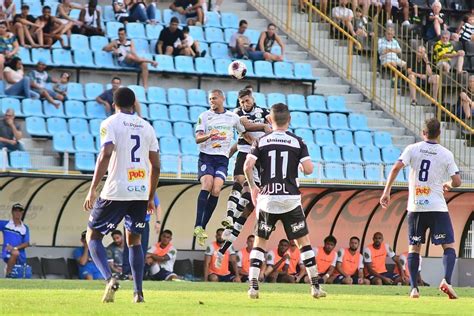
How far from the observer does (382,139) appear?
97.2ft

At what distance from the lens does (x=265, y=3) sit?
33.3 meters

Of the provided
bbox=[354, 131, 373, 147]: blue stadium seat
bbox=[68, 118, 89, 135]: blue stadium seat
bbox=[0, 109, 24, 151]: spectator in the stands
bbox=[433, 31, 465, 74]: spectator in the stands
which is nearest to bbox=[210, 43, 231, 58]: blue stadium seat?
bbox=[354, 131, 373, 147]: blue stadium seat

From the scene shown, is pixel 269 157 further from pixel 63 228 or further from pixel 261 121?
pixel 63 228

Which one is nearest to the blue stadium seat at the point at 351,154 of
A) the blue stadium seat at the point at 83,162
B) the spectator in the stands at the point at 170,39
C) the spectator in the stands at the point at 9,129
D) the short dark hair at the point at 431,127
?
the spectator in the stands at the point at 170,39

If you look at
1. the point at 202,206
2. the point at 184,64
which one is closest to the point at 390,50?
the point at 184,64

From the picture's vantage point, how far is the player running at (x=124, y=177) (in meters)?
14.2

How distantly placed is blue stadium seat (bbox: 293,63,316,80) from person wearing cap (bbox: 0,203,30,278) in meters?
9.11

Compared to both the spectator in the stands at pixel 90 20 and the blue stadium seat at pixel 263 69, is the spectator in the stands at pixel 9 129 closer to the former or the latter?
the spectator in the stands at pixel 90 20

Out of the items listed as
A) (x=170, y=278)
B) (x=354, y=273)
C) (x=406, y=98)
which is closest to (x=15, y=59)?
(x=170, y=278)

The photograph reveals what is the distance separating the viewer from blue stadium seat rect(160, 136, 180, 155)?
26.3 meters

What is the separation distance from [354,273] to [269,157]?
36.7ft

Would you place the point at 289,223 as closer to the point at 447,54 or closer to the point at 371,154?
the point at 371,154

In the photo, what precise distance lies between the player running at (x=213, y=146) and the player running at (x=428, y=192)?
8.43ft

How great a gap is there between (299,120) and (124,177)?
15065 millimetres
